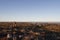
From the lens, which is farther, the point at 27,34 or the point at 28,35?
the point at 27,34

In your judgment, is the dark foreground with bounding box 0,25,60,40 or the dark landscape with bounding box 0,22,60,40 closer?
the dark foreground with bounding box 0,25,60,40

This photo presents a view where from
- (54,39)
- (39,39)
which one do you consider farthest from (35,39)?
(54,39)

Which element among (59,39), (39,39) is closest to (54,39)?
(59,39)

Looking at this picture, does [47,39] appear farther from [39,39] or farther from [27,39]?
[27,39]

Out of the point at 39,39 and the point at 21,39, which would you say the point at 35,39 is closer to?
the point at 39,39

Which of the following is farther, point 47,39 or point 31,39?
point 47,39

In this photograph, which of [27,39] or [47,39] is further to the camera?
[47,39]

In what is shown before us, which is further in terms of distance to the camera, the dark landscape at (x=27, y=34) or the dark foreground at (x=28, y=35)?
the dark landscape at (x=27, y=34)

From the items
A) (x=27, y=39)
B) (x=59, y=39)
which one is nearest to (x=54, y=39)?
(x=59, y=39)

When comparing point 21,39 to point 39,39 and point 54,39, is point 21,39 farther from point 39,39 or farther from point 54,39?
point 54,39
